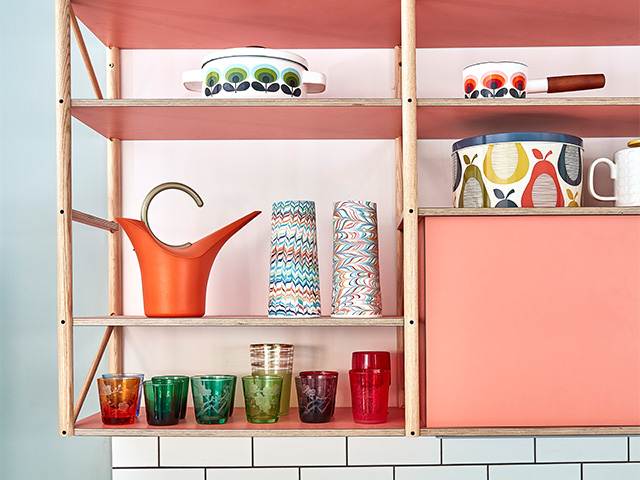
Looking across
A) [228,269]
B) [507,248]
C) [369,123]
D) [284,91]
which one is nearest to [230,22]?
[284,91]

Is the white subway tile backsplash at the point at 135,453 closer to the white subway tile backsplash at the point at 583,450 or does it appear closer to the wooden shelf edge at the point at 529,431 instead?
the wooden shelf edge at the point at 529,431

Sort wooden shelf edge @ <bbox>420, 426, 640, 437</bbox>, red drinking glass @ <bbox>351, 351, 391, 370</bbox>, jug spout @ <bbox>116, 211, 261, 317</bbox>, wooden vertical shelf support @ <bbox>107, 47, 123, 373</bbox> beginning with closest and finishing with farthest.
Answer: wooden shelf edge @ <bbox>420, 426, 640, 437</bbox> → jug spout @ <bbox>116, 211, 261, 317</bbox> → red drinking glass @ <bbox>351, 351, 391, 370</bbox> → wooden vertical shelf support @ <bbox>107, 47, 123, 373</bbox>

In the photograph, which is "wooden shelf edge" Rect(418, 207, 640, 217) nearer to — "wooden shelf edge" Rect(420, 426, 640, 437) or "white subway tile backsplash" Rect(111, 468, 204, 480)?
"wooden shelf edge" Rect(420, 426, 640, 437)

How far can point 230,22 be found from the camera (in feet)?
4.47

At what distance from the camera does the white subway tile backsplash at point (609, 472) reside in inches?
58.0

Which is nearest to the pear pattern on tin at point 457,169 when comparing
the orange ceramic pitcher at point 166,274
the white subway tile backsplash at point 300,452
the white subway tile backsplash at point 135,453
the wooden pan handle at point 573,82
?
the wooden pan handle at point 573,82

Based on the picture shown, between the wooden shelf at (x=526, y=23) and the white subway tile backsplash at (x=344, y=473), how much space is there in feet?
2.96

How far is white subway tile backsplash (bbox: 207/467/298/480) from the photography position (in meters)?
1.47

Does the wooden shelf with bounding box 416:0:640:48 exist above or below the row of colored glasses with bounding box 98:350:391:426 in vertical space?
above

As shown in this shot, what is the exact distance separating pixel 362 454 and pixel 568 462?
43cm

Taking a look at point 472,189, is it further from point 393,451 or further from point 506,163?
→ point 393,451

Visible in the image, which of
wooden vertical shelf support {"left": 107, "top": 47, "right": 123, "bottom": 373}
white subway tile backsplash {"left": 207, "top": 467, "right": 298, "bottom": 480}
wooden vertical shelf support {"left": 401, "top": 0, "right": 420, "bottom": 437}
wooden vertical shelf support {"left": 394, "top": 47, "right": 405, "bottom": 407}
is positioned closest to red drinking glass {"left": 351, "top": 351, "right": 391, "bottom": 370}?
wooden vertical shelf support {"left": 394, "top": 47, "right": 405, "bottom": 407}

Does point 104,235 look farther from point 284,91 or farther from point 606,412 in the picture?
point 606,412

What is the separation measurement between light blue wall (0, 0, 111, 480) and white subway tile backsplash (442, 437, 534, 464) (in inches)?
28.3
